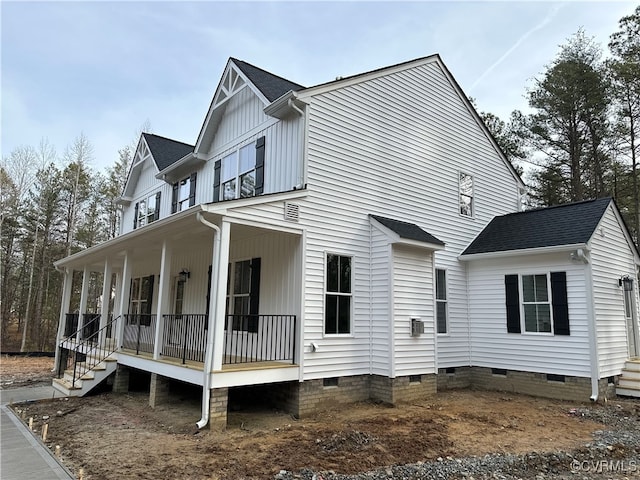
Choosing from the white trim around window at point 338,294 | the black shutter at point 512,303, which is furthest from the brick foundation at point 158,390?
the black shutter at point 512,303

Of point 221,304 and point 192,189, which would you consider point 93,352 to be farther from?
point 221,304

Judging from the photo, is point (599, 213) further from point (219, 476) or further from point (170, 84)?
point (170, 84)

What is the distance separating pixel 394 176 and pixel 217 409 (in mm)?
6681

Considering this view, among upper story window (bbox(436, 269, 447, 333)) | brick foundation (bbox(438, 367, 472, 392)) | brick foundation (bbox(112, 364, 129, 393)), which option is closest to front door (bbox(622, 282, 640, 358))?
brick foundation (bbox(438, 367, 472, 392))

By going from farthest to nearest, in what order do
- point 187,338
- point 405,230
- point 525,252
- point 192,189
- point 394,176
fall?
point 192,189 < point 187,338 < point 394,176 < point 525,252 < point 405,230

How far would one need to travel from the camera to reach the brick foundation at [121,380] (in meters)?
10.0

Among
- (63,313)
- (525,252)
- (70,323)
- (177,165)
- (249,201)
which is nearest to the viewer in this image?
(249,201)

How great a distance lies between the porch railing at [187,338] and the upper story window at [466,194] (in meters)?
7.92

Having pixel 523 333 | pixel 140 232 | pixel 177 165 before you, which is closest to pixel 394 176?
pixel 523 333

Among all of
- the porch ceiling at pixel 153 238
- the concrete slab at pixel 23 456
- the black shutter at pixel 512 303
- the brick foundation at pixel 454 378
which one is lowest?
the concrete slab at pixel 23 456

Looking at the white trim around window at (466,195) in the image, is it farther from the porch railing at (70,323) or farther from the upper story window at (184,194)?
the porch railing at (70,323)

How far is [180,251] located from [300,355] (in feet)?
18.9

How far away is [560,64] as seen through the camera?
61.9 feet

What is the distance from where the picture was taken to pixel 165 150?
16203 millimetres
